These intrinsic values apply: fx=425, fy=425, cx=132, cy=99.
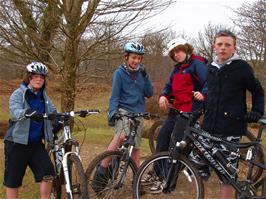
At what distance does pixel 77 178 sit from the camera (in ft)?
15.4

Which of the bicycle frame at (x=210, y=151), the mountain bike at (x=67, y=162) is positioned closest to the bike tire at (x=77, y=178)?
the mountain bike at (x=67, y=162)

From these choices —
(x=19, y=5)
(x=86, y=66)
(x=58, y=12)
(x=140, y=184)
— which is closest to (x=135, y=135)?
(x=140, y=184)

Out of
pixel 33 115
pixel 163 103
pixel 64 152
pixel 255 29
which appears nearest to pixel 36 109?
pixel 33 115

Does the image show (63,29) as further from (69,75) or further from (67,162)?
(67,162)

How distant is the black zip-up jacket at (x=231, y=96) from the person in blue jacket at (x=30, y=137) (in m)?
1.89

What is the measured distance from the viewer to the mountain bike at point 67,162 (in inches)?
182

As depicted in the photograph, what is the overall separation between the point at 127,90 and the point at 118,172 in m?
1.02

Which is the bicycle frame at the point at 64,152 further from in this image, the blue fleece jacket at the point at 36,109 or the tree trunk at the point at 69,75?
the tree trunk at the point at 69,75

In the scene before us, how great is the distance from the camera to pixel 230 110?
436 cm

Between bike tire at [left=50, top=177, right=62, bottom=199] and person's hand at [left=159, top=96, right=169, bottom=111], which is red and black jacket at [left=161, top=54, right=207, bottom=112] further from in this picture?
bike tire at [left=50, top=177, right=62, bottom=199]

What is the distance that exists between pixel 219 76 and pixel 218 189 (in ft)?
7.02

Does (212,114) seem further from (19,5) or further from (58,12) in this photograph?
(19,5)

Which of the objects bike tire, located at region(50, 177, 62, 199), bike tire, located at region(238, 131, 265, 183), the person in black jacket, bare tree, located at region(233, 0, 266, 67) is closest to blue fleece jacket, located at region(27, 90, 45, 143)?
bike tire, located at region(50, 177, 62, 199)

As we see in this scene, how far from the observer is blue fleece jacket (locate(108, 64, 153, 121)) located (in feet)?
17.2
